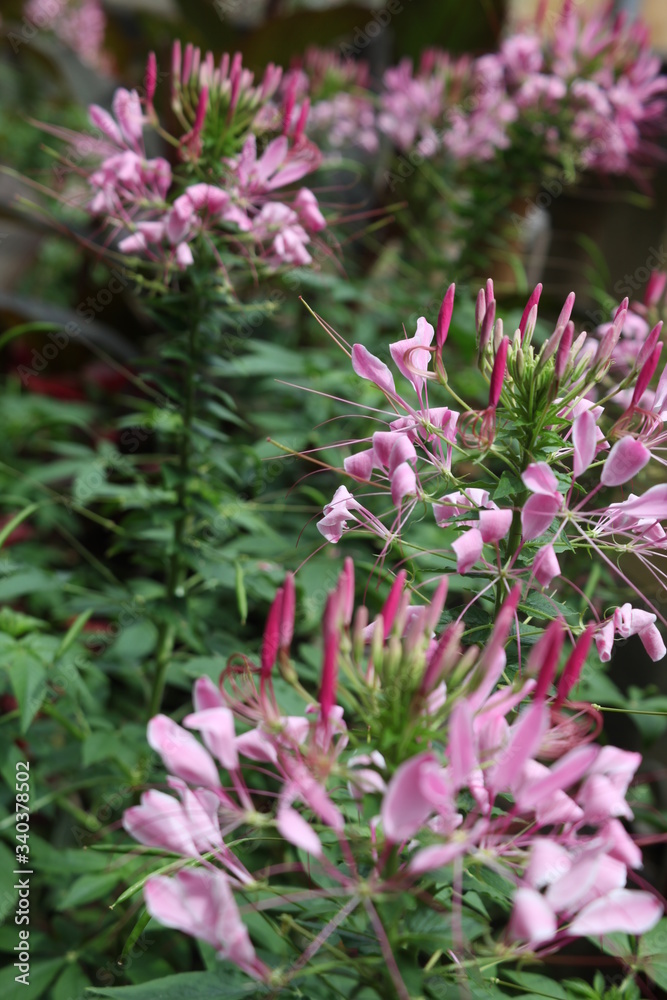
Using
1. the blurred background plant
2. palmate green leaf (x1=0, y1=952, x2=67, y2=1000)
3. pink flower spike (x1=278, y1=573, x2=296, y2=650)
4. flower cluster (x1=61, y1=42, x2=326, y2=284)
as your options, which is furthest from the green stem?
pink flower spike (x1=278, y1=573, x2=296, y2=650)

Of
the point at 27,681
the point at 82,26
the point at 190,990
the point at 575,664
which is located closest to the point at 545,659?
the point at 575,664

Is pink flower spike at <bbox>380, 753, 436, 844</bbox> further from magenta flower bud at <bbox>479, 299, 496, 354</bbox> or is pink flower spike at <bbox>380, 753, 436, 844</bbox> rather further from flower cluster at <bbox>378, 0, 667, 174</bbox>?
flower cluster at <bbox>378, 0, 667, 174</bbox>

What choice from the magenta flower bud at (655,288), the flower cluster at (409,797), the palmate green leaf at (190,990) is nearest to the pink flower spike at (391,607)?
the flower cluster at (409,797)

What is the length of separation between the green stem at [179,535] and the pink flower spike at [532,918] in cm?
61

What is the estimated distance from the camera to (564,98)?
1.30m

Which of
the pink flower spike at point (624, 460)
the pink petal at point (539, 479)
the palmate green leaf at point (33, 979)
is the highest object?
the pink flower spike at point (624, 460)

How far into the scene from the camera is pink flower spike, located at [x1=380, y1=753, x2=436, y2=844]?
13.2 inches

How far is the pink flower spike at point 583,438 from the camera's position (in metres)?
0.42

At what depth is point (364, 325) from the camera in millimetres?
1383

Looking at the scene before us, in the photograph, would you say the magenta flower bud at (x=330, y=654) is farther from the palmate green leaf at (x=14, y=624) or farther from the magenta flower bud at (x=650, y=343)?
the palmate green leaf at (x=14, y=624)

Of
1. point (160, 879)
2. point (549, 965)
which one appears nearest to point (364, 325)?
point (549, 965)

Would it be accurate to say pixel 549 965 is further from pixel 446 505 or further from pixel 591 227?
pixel 591 227

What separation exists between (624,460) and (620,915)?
22cm

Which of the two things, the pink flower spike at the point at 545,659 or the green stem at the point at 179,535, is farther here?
the green stem at the point at 179,535
